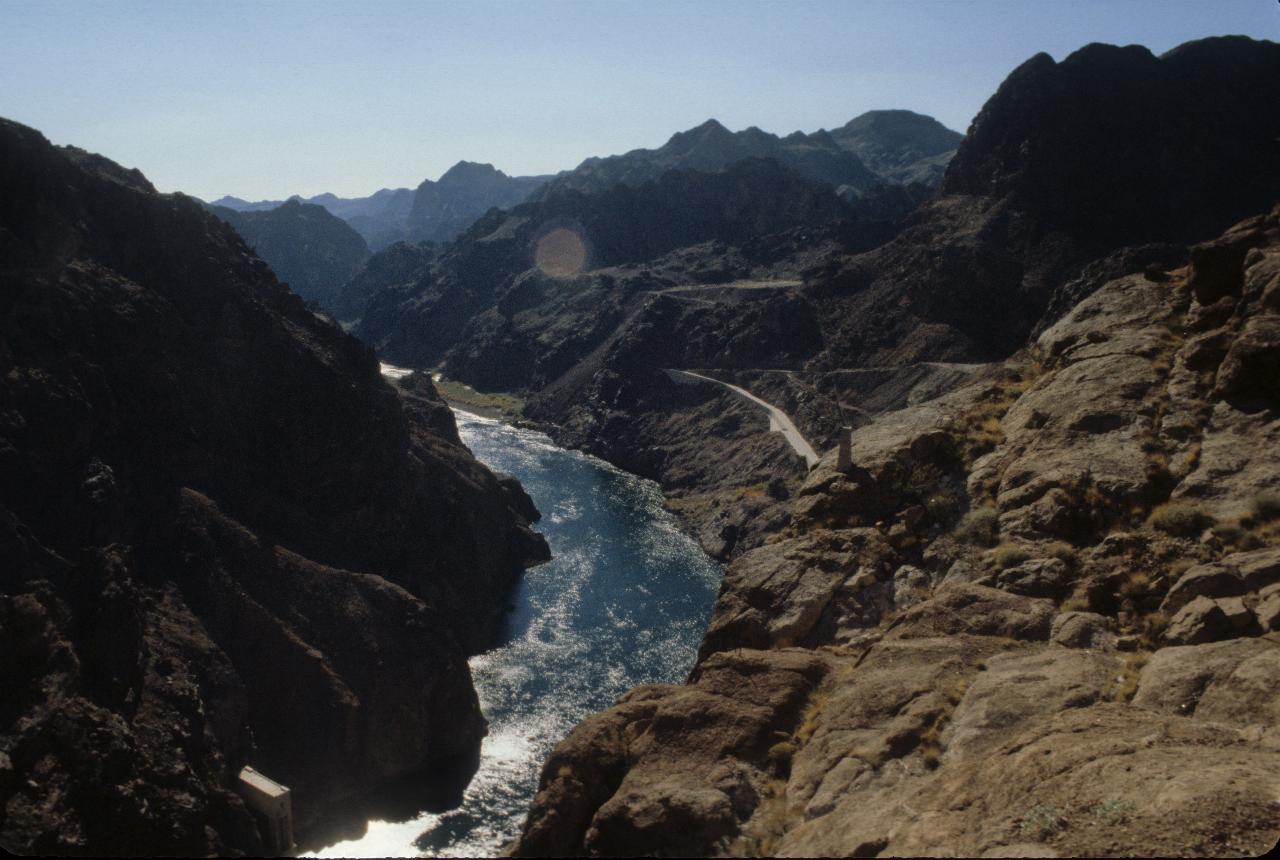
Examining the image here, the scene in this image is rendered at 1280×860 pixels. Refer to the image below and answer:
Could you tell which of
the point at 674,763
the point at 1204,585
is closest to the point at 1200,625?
the point at 1204,585

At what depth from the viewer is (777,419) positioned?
99312mm

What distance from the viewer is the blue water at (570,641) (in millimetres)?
44344

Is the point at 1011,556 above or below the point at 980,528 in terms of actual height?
below

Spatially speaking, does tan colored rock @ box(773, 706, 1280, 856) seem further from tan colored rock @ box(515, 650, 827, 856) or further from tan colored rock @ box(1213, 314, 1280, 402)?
tan colored rock @ box(1213, 314, 1280, 402)

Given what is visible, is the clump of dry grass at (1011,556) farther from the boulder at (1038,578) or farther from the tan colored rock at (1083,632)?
the tan colored rock at (1083,632)

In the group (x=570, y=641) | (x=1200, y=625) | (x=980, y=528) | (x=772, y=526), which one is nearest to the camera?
(x=1200, y=625)

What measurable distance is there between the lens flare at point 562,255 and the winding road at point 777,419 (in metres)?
70.0

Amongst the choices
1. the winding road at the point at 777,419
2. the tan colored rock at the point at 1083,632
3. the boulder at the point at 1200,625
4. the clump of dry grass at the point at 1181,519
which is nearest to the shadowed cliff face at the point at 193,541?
the winding road at the point at 777,419

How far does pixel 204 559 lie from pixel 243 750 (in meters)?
10.8

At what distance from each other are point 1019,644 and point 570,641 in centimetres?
5187

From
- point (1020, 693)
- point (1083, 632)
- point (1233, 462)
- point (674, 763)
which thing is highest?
point (1233, 462)

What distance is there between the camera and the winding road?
3469 inches

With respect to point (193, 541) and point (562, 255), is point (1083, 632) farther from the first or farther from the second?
point (562, 255)

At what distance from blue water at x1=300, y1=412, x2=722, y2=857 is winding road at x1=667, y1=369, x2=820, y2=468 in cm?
1369
